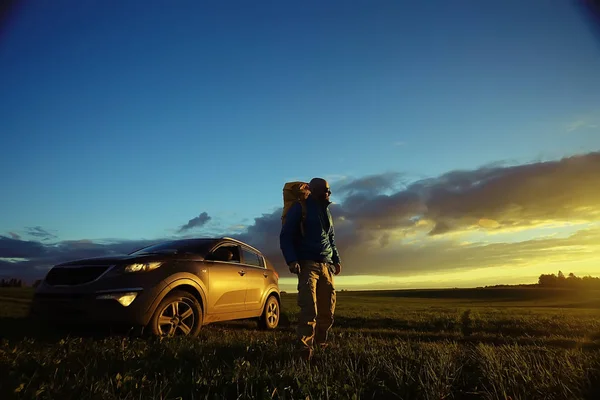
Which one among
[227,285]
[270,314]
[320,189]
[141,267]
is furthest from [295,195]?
[270,314]

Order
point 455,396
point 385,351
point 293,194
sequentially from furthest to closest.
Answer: point 293,194 → point 385,351 → point 455,396

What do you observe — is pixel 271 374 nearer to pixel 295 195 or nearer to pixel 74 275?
pixel 295 195

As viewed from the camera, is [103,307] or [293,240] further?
[103,307]

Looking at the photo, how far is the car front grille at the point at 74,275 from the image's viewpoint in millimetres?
6676

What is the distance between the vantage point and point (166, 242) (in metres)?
8.55

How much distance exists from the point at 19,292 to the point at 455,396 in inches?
824

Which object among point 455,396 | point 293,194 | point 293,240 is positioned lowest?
point 455,396

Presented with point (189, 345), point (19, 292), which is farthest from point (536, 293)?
point (189, 345)

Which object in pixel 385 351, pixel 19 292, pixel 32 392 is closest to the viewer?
pixel 32 392

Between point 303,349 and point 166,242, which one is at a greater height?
point 166,242

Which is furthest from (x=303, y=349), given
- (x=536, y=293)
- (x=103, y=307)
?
(x=536, y=293)

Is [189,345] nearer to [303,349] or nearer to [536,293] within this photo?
[303,349]

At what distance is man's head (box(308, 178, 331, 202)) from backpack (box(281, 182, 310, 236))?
12 centimetres

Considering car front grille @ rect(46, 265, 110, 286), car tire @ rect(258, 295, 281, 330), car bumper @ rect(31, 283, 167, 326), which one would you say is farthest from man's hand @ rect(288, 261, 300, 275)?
car tire @ rect(258, 295, 281, 330)
